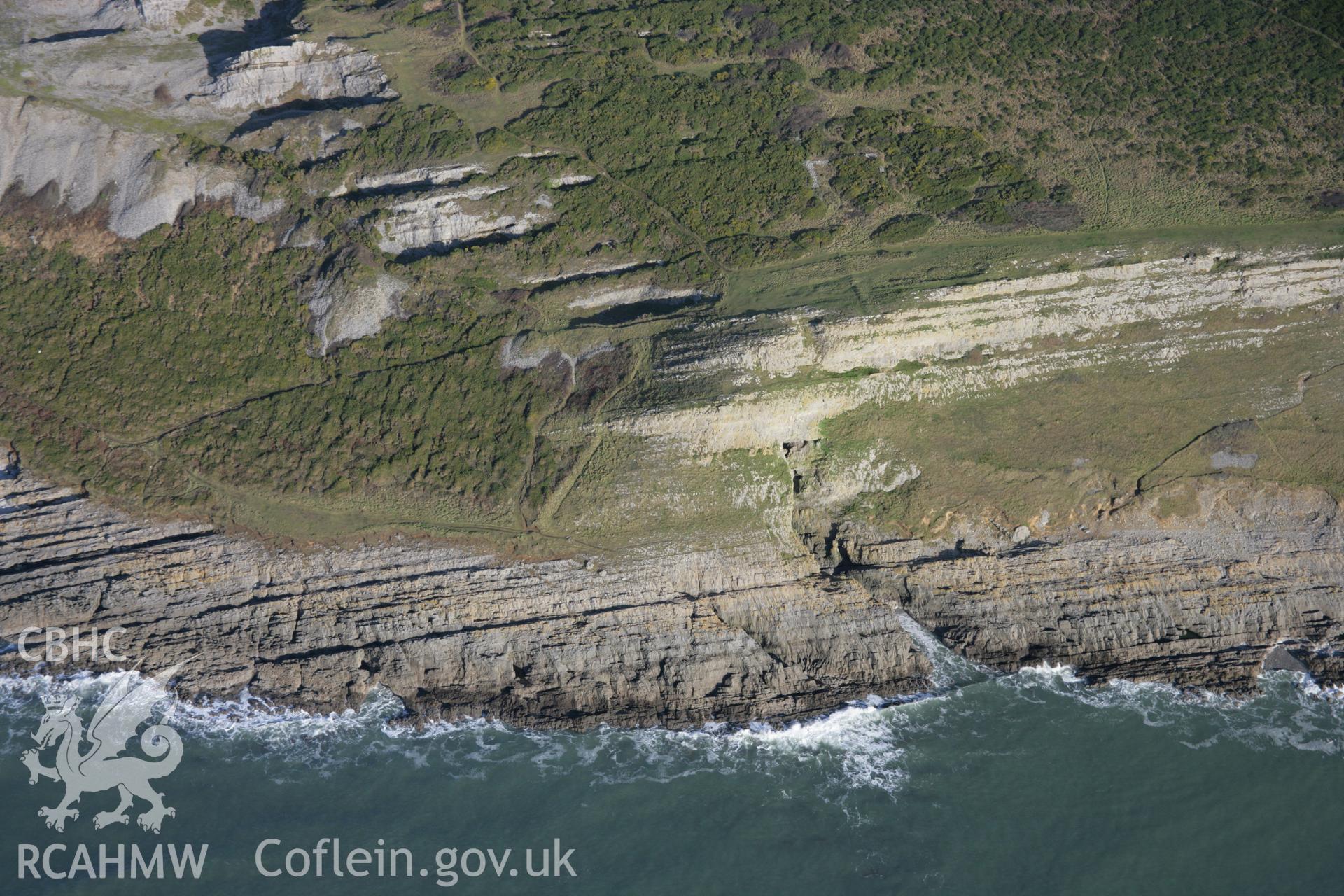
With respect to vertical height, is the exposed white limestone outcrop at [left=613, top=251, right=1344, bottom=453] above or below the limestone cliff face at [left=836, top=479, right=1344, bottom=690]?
above

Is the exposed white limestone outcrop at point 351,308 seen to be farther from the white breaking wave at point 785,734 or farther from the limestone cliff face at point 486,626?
the white breaking wave at point 785,734

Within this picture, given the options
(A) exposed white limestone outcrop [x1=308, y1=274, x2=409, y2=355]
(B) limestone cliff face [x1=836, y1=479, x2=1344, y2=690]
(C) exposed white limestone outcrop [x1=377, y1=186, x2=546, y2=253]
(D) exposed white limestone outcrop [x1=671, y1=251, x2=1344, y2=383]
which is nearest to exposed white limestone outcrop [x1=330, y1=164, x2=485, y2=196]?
(C) exposed white limestone outcrop [x1=377, y1=186, x2=546, y2=253]

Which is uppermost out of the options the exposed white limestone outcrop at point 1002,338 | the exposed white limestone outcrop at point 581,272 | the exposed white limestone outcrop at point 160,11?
the exposed white limestone outcrop at point 160,11

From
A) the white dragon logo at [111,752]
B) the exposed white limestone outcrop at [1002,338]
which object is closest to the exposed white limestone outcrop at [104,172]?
the white dragon logo at [111,752]

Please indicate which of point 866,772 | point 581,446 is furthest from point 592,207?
point 866,772

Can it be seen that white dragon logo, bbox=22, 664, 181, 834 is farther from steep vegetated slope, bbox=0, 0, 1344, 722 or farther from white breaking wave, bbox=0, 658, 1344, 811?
steep vegetated slope, bbox=0, 0, 1344, 722
